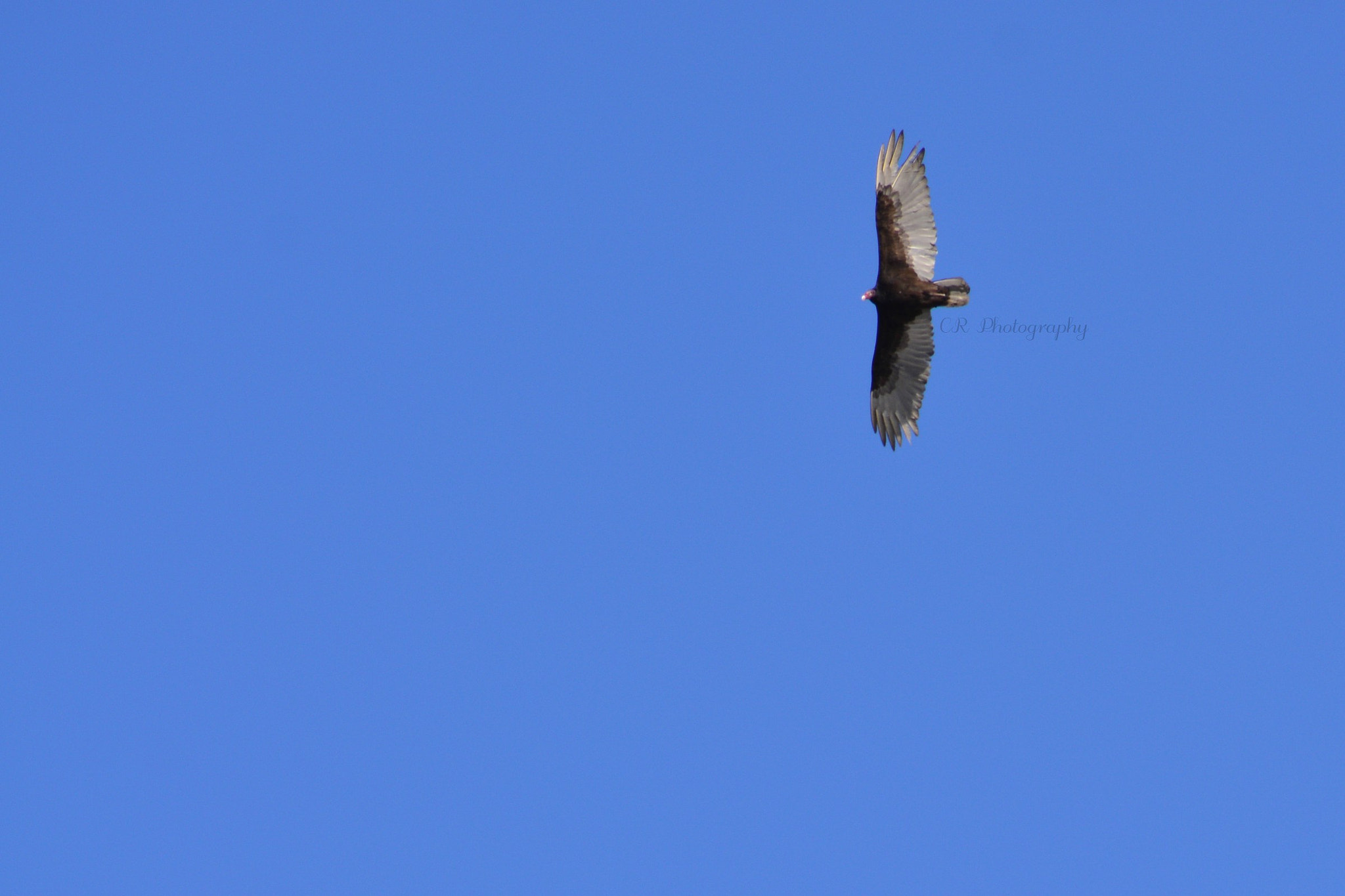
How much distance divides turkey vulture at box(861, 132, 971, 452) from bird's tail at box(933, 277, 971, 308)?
0.01 meters

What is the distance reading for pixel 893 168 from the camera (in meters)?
26.8

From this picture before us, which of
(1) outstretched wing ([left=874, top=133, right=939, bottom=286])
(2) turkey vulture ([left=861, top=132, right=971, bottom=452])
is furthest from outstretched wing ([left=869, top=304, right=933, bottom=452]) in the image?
(1) outstretched wing ([left=874, top=133, right=939, bottom=286])

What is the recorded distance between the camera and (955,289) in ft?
87.2

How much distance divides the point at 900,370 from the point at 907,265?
2.44 metres

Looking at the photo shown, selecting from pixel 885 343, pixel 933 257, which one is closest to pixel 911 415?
pixel 885 343

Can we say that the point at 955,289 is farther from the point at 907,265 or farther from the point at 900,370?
the point at 900,370

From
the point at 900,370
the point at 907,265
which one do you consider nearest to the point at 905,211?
the point at 907,265

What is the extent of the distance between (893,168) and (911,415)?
195 inches

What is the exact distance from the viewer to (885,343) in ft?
92.7

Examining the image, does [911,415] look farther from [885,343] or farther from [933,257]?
[933,257]

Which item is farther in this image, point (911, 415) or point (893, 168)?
point (911, 415)

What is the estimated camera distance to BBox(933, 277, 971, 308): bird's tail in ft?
87.2

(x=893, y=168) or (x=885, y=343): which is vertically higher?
(x=893, y=168)

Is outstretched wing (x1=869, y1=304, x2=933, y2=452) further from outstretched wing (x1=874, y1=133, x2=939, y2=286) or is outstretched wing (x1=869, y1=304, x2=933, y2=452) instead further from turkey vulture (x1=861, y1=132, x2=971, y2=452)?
outstretched wing (x1=874, y1=133, x2=939, y2=286)
